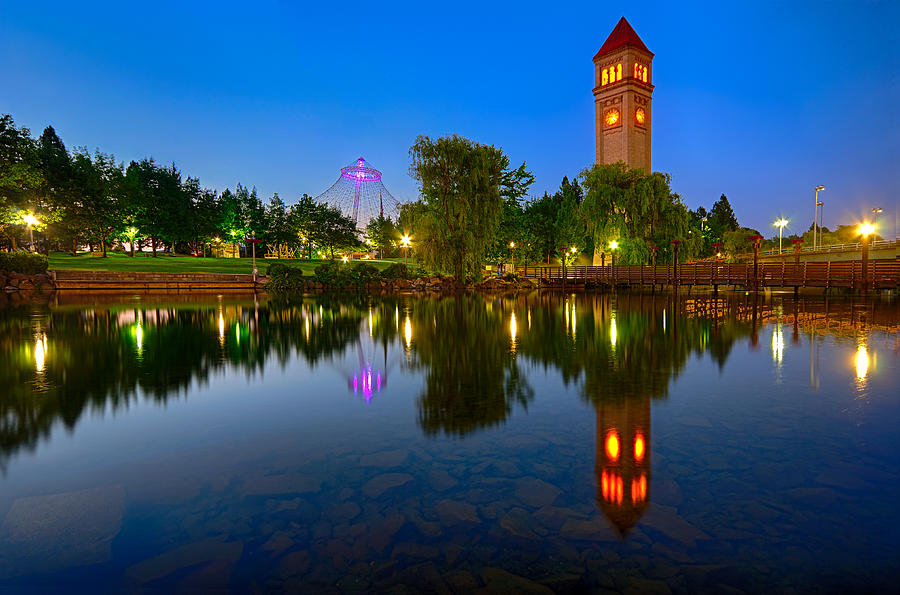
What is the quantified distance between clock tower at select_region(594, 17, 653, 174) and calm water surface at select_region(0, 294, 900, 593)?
76583mm

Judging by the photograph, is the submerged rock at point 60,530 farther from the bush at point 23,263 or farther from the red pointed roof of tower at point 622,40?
the red pointed roof of tower at point 622,40

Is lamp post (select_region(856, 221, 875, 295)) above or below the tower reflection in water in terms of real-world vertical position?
above

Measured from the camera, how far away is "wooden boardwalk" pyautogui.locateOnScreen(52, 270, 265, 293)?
41.9 meters

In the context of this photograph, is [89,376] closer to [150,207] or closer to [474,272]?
[474,272]

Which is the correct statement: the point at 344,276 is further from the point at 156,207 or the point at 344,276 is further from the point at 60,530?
the point at 60,530

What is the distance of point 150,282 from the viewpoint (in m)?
43.6

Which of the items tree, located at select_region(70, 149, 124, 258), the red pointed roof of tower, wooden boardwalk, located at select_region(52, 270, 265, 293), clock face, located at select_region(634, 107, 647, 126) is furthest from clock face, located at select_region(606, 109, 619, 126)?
tree, located at select_region(70, 149, 124, 258)

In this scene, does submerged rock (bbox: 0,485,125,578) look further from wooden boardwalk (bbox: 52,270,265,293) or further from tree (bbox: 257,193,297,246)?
tree (bbox: 257,193,297,246)

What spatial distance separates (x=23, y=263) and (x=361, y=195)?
271 feet

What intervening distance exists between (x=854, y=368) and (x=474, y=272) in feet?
111

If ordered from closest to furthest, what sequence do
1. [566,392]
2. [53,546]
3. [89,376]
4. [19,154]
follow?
[53,546]
[566,392]
[89,376]
[19,154]

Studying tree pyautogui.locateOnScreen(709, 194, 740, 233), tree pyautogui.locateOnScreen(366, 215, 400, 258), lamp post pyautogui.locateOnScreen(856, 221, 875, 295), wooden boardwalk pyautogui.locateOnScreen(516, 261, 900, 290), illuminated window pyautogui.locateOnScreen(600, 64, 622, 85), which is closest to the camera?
lamp post pyautogui.locateOnScreen(856, 221, 875, 295)

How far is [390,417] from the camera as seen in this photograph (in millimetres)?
6770

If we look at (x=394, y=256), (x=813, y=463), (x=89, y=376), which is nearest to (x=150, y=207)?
(x=394, y=256)
